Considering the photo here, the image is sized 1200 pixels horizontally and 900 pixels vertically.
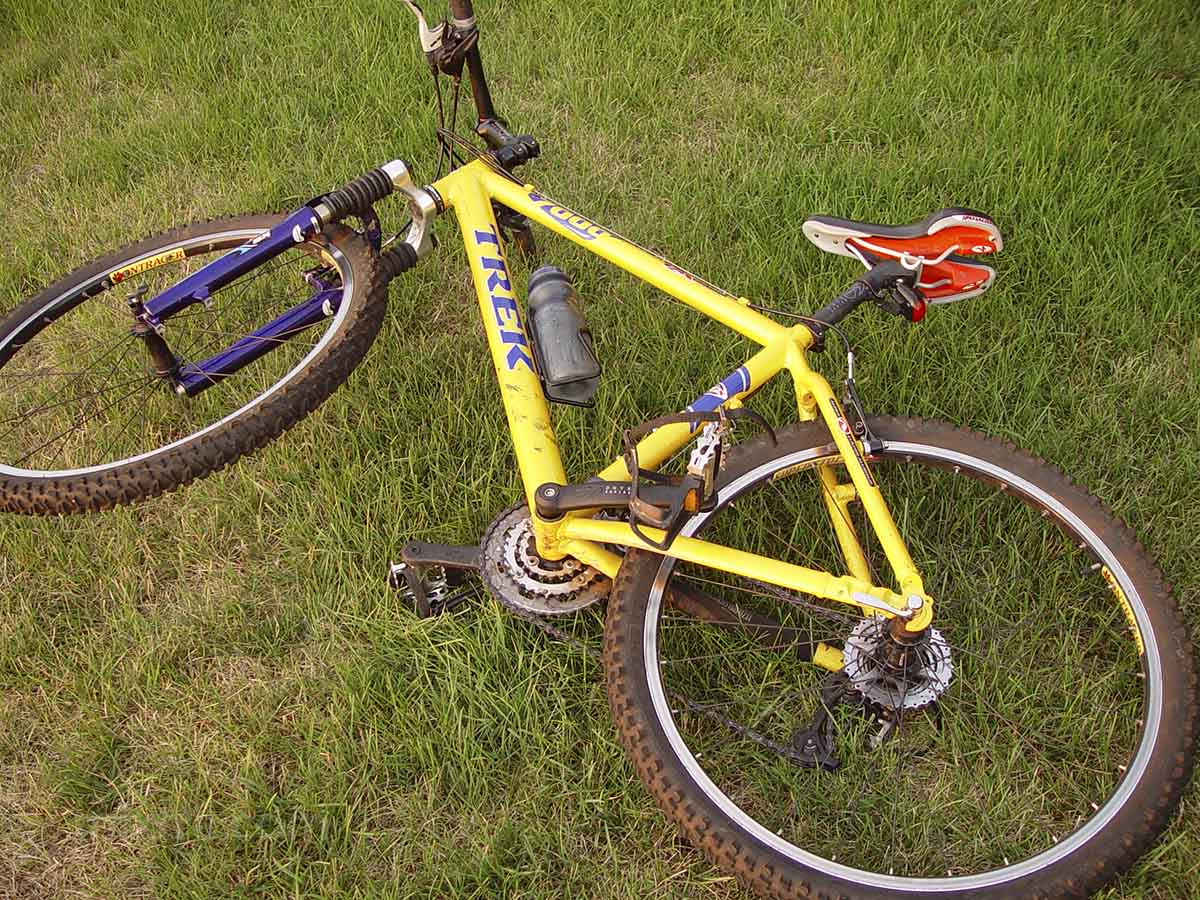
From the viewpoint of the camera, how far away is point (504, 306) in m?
2.49

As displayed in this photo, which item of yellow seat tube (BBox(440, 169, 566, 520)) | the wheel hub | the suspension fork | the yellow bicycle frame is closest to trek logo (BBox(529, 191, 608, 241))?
the yellow bicycle frame

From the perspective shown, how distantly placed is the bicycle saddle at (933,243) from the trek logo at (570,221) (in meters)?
0.57

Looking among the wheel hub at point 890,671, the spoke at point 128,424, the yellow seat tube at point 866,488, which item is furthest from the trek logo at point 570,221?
the spoke at point 128,424

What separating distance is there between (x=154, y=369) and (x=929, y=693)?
2210 mm

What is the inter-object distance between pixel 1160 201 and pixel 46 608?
3.85 m

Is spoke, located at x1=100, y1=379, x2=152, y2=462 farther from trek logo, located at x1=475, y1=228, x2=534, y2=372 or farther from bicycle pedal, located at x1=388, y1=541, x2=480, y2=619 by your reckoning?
trek logo, located at x1=475, y1=228, x2=534, y2=372

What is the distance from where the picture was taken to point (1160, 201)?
3.46 m

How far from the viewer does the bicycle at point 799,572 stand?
1.97 meters

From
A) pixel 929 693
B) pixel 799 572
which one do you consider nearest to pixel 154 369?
pixel 799 572

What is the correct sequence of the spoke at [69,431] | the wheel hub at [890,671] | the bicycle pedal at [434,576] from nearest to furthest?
the wheel hub at [890,671], the bicycle pedal at [434,576], the spoke at [69,431]

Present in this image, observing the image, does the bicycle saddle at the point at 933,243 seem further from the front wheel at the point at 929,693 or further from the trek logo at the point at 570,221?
the trek logo at the point at 570,221

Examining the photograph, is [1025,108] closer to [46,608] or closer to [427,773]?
[427,773]

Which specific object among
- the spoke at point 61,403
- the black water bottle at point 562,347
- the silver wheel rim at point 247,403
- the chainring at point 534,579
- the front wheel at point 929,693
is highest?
the silver wheel rim at point 247,403

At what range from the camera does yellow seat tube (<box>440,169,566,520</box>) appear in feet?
7.54
